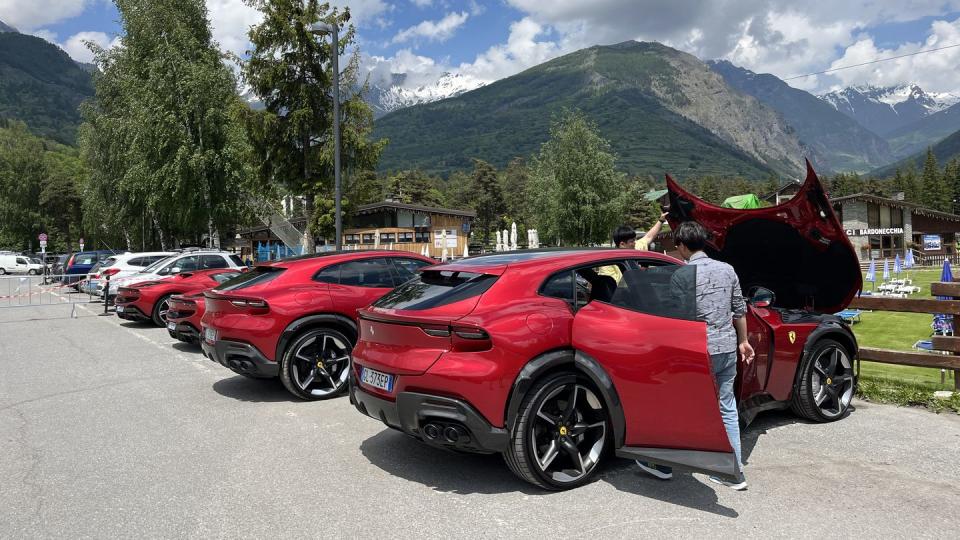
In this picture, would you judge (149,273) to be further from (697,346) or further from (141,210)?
(141,210)

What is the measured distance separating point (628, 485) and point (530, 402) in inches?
36.1

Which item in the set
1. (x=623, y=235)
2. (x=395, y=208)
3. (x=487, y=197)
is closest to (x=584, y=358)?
(x=623, y=235)

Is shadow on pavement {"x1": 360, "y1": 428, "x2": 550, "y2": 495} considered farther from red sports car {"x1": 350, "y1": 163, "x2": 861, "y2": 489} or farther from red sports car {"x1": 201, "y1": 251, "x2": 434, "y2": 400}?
red sports car {"x1": 201, "y1": 251, "x2": 434, "y2": 400}

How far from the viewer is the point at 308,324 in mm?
6828

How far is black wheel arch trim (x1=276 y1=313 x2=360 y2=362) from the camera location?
6707 mm

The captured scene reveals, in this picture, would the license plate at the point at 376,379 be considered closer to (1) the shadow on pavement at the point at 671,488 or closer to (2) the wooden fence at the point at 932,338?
(1) the shadow on pavement at the point at 671,488

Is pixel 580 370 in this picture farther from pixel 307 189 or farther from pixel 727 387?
pixel 307 189

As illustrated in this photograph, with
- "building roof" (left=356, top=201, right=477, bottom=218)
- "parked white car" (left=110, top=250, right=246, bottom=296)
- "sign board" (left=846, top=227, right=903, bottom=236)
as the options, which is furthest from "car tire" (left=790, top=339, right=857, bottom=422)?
"sign board" (left=846, top=227, right=903, bottom=236)

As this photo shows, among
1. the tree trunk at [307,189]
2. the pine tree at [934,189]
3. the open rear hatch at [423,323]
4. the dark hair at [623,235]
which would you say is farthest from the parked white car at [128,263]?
the pine tree at [934,189]

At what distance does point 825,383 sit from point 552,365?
310 centimetres

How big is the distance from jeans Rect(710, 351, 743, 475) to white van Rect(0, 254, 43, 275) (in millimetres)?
57965

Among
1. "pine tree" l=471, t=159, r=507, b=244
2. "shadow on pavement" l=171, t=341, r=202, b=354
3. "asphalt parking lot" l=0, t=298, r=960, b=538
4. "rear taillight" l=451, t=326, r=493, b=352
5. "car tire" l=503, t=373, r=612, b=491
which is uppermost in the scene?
"pine tree" l=471, t=159, r=507, b=244

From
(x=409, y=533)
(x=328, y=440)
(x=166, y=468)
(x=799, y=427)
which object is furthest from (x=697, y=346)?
(x=166, y=468)

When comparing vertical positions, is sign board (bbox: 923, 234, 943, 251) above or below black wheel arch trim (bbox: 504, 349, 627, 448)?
above
